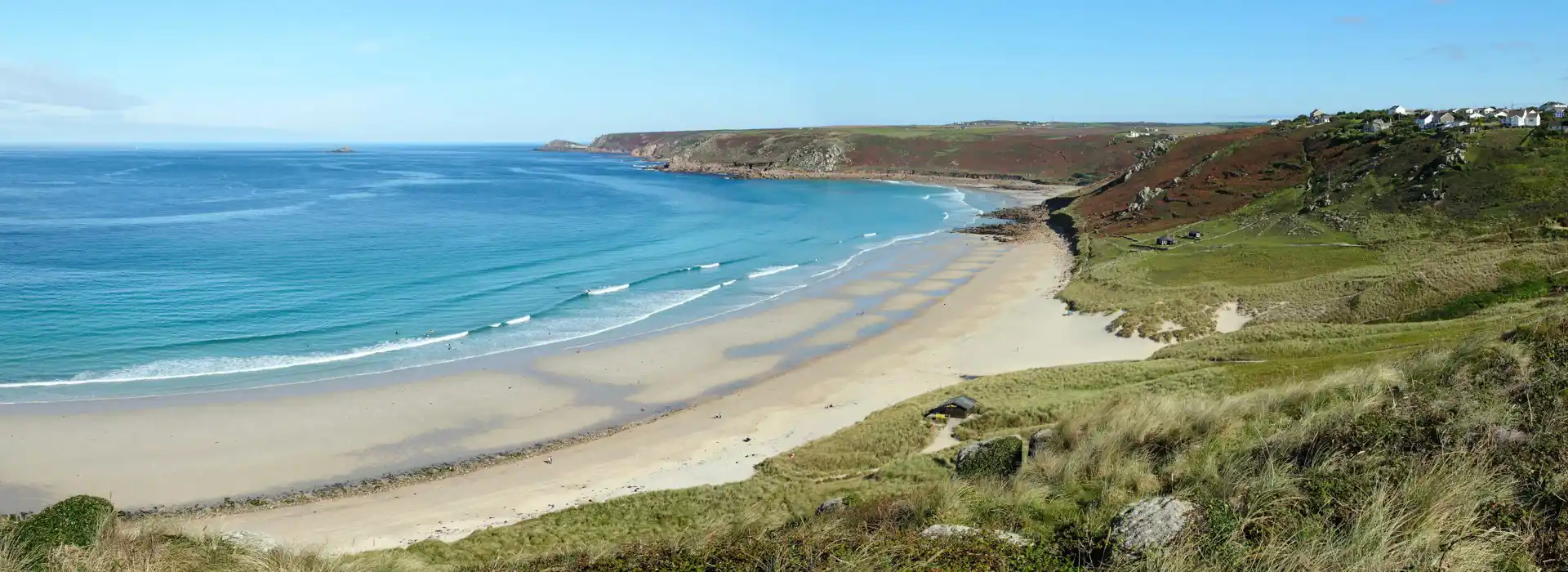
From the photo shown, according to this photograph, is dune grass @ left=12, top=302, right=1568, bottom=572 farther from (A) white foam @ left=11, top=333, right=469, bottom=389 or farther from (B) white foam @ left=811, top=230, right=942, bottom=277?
(B) white foam @ left=811, top=230, right=942, bottom=277

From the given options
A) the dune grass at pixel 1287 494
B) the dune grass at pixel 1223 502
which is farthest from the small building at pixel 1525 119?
the dune grass at pixel 1287 494

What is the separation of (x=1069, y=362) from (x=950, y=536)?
27.8 metres

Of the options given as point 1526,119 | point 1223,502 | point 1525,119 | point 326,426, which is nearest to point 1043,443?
point 1223,502

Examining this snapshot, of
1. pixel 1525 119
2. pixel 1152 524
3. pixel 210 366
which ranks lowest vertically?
pixel 210 366

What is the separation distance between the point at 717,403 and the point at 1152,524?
24.6 metres

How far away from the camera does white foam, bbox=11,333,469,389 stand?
32.4m

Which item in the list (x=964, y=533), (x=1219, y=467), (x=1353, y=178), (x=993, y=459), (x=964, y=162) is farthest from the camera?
(x=964, y=162)

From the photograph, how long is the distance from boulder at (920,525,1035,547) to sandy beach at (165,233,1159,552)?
11.3 metres

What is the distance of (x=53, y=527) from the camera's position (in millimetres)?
11219

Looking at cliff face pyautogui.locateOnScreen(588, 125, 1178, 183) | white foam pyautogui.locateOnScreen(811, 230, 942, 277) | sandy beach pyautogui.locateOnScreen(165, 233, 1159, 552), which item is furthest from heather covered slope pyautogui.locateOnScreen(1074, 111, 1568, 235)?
cliff face pyautogui.locateOnScreen(588, 125, 1178, 183)

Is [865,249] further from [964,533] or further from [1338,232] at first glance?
[964,533]

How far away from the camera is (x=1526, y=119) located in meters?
72.1

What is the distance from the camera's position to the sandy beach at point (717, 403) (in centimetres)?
2131

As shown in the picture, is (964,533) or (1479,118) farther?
(1479,118)
